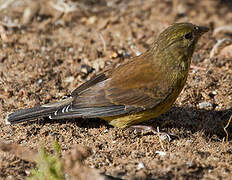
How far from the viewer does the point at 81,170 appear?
443 cm

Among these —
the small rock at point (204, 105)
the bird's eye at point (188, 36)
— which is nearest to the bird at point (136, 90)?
the bird's eye at point (188, 36)

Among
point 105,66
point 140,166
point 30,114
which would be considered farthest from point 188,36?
point 30,114

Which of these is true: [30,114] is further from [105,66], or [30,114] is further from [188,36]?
[188,36]

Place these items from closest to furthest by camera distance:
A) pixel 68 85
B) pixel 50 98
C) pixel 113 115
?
pixel 113 115 → pixel 50 98 → pixel 68 85

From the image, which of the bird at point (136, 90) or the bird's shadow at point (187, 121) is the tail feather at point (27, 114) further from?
the bird's shadow at point (187, 121)

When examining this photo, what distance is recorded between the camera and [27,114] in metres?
5.73

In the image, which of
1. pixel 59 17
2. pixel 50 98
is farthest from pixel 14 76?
pixel 59 17

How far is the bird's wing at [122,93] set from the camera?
564 centimetres

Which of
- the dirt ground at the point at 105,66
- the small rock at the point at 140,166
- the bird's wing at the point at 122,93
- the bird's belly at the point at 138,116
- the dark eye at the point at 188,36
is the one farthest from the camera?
the dark eye at the point at 188,36

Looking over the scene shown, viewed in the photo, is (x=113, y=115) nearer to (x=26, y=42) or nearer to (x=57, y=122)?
(x=57, y=122)

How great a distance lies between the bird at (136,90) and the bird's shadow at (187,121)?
27 centimetres

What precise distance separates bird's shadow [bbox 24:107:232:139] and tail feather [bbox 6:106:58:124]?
221mm

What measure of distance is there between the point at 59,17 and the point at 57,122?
3329 mm

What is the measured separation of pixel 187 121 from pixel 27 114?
2375mm
